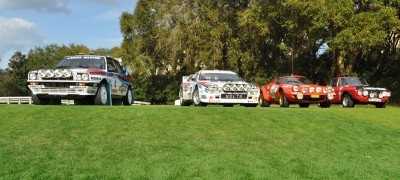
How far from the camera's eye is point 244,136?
9.84 m

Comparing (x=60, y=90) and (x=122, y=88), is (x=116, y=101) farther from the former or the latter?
(x=60, y=90)

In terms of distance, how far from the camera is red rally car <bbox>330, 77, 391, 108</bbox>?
2009cm

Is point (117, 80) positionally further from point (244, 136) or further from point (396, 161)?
point (396, 161)

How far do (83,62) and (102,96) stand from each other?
4.91ft

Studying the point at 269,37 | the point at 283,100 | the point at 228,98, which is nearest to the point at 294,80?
the point at 283,100

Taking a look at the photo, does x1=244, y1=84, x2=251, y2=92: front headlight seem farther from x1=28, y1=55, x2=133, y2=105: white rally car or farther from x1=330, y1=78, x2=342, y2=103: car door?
x1=330, y1=78, x2=342, y2=103: car door

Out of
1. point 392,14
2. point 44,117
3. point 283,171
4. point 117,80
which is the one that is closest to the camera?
point 283,171

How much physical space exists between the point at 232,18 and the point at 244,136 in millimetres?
27314

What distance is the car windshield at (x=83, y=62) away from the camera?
1573 cm

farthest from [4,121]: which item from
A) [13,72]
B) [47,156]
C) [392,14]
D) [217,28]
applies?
[13,72]

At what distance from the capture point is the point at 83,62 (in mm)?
15961

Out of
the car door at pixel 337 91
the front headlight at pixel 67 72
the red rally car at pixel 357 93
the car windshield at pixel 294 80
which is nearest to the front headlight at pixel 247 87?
the car windshield at pixel 294 80

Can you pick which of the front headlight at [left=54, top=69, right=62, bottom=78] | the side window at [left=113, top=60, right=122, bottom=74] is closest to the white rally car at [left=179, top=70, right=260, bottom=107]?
the side window at [left=113, top=60, right=122, bottom=74]

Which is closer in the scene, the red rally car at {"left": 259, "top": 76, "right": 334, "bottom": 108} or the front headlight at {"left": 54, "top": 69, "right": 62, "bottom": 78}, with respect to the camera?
the front headlight at {"left": 54, "top": 69, "right": 62, "bottom": 78}
